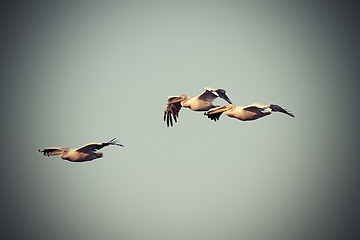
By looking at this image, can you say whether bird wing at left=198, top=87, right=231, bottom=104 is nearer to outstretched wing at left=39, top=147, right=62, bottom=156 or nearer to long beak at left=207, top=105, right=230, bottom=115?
long beak at left=207, top=105, right=230, bottom=115

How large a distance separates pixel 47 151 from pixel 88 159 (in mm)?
3697

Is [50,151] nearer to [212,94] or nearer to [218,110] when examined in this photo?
[212,94]

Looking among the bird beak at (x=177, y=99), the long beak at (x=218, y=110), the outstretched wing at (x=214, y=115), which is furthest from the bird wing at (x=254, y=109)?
the bird beak at (x=177, y=99)

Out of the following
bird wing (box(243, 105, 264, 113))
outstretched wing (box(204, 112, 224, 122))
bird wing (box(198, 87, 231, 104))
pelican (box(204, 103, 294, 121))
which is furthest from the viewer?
outstretched wing (box(204, 112, 224, 122))

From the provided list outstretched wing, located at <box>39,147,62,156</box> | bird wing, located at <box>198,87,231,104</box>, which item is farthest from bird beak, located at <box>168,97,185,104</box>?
outstretched wing, located at <box>39,147,62,156</box>

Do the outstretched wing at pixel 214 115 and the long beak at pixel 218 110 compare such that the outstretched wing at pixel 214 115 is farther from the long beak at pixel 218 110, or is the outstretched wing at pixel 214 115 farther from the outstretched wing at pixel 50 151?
the outstretched wing at pixel 50 151

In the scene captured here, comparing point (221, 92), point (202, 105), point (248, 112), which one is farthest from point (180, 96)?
point (248, 112)

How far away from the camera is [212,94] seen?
3853cm

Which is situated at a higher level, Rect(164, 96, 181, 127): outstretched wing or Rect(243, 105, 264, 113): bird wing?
Rect(164, 96, 181, 127): outstretched wing

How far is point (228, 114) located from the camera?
1387 inches

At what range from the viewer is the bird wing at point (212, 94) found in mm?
35688

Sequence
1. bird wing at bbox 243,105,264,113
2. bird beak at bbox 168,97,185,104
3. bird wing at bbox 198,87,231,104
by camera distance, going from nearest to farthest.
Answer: bird wing at bbox 243,105,264,113 → bird wing at bbox 198,87,231,104 → bird beak at bbox 168,97,185,104

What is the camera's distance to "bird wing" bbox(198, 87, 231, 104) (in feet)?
117

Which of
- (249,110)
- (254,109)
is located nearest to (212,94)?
(249,110)
